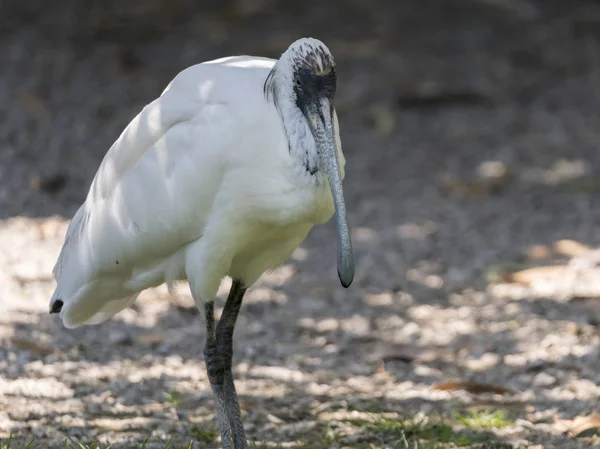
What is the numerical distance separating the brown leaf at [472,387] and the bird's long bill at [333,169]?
5.77ft

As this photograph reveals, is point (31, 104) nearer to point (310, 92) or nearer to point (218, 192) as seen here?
point (218, 192)

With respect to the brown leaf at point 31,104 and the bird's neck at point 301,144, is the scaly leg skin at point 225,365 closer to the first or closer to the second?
the bird's neck at point 301,144

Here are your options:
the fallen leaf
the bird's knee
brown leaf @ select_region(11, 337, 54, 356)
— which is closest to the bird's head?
the bird's knee

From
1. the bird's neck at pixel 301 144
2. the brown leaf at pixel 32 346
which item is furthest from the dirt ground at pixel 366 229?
the bird's neck at pixel 301 144

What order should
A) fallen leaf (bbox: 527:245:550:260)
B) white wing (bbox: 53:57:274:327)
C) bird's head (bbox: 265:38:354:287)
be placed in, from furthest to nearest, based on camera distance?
fallen leaf (bbox: 527:245:550:260) < white wing (bbox: 53:57:274:327) < bird's head (bbox: 265:38:354:287)

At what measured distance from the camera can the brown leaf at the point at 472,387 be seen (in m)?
5.63

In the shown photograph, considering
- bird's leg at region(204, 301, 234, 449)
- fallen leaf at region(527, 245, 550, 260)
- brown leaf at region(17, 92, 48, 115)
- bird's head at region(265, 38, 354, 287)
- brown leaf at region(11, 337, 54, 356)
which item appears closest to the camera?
bird's head at region(265, 38, 354, 287)

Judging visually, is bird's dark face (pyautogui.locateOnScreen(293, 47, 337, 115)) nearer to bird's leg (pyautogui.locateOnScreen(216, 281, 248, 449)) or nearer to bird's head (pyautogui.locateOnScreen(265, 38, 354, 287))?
bird's head (pyautogui.locateOnScreen(265, 38, 354, 287))

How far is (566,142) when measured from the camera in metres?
10.2

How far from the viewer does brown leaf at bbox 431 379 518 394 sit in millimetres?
5633

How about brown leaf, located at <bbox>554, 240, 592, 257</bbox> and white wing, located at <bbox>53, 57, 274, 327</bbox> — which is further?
brown leaf, located at <bbox>554, 240, 592, 257</bbox>

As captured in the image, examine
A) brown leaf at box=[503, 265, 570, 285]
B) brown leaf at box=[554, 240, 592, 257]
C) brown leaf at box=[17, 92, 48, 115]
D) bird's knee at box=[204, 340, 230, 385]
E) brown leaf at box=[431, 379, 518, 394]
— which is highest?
brown leaf at box=[17, 92, 48, 115]

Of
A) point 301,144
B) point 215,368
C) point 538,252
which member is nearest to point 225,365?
point 215,368

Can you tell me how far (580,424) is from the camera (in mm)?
5027
